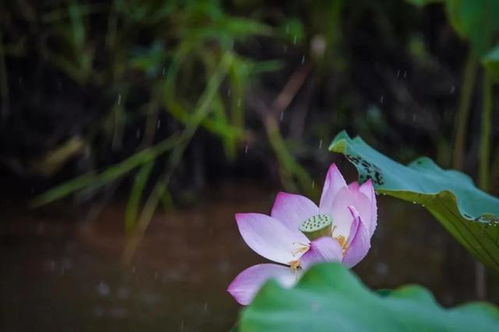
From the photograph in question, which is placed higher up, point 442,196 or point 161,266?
point 442,196

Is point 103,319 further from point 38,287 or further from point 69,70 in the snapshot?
point 69,70

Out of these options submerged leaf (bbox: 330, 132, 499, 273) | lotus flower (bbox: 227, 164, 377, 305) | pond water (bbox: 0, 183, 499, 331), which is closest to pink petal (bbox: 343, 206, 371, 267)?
lotus flower (bbox: 227, 164, 377, 305)

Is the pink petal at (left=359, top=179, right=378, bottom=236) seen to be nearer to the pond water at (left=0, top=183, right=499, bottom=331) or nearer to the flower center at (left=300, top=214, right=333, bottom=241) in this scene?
the flower center at (left=300, top=214, right=333, bottom=241)

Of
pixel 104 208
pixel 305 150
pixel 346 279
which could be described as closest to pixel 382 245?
pixel 305 150

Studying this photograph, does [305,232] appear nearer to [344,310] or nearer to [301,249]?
[301,249]

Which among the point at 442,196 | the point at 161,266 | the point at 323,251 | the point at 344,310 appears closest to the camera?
the point at 344,310

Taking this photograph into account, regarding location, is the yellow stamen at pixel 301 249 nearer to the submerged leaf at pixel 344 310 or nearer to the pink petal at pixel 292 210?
the pink petal at pixel 292 210

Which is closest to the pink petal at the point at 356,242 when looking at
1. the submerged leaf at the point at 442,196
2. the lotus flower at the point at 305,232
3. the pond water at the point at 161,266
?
the lotus flower at the point at 305,232

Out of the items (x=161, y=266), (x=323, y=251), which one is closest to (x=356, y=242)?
(x=323, y=251)
